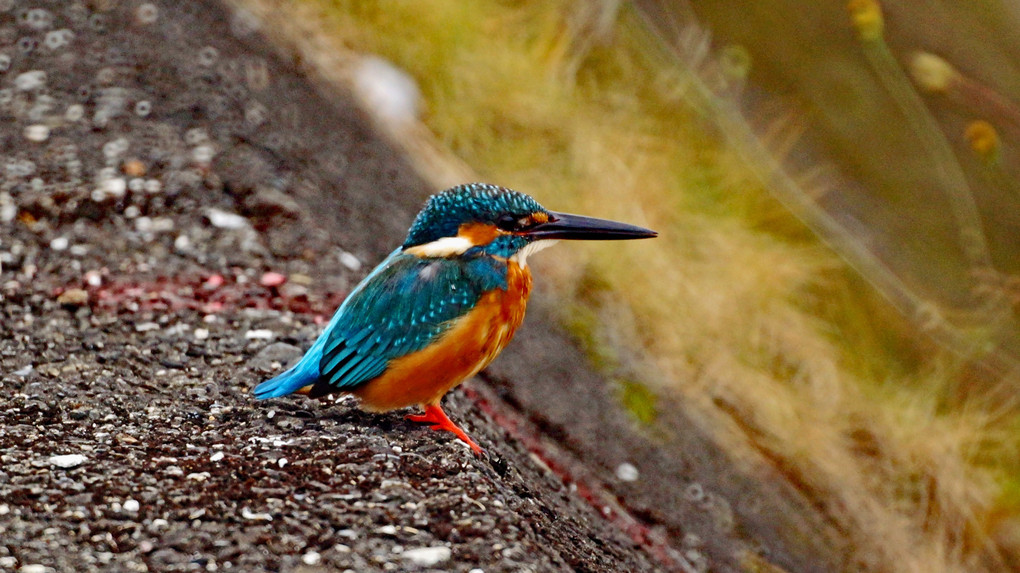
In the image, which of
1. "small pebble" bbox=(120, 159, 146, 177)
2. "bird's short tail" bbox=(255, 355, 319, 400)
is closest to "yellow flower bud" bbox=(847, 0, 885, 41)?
"bird's short tail" bbox=(255, 355, 319, 400)

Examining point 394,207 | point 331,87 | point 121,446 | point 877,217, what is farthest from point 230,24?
point 877,217

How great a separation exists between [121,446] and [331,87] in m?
2.26

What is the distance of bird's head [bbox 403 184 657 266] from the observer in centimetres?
258

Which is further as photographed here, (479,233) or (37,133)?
(37,133)

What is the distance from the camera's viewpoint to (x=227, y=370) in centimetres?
280

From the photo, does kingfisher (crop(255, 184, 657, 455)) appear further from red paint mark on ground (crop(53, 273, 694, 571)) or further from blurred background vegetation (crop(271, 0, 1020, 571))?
blurred background vegetation (crop(271, 0, 1020, 571))

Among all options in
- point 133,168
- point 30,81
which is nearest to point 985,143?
point 133,168

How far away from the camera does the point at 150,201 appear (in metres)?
3.42

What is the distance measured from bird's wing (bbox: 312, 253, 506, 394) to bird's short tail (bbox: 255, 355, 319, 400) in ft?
0.07

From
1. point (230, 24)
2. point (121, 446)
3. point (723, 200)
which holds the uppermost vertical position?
point (723, 200)

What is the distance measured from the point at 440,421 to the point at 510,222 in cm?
49

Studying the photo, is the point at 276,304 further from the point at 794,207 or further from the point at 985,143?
the point at 794,207

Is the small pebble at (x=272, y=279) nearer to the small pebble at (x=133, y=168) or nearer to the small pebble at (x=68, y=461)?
the small pebble at (x=133, y=168)

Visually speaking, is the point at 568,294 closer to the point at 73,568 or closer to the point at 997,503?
the point at 997,503
